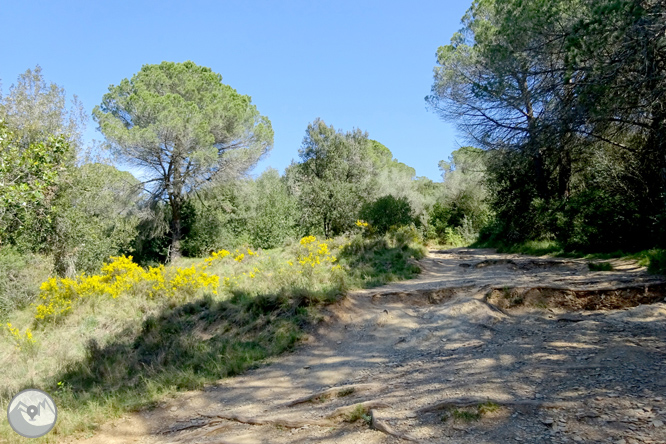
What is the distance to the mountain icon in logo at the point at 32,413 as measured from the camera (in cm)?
210

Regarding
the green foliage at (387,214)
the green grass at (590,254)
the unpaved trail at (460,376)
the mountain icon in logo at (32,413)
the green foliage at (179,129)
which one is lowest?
the unpaved trail at (460,376)

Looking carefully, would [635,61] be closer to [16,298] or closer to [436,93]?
[436,93]

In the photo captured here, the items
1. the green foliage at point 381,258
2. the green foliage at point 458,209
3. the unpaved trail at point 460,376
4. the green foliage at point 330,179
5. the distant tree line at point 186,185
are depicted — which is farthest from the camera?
the green foliage at point 458,209

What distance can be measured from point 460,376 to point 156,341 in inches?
230

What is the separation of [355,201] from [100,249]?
13.5 metres

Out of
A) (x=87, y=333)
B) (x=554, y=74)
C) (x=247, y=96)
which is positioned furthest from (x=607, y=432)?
(x=247, y=96)

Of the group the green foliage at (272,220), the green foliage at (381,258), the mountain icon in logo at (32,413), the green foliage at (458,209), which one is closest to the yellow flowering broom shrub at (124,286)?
the green foliage at (381,258)

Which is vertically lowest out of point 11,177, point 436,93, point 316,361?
point 316,361

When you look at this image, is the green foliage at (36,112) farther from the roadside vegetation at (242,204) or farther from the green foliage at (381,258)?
the green foliage at (381,258)

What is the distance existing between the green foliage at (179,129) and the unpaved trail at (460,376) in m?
15.2

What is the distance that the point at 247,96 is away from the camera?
2452 centimetres

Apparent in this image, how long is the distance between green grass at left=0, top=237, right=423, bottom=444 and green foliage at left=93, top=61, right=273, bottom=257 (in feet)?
34.7

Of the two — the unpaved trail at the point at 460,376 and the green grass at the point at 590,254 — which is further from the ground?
the green grass at the point at 590,254

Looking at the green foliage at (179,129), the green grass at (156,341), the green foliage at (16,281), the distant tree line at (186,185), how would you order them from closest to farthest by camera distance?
the green grass at (156,341)
the green foliage at (16,281)
the distant tree line at (186,185)
the green foliage at (179,129)
